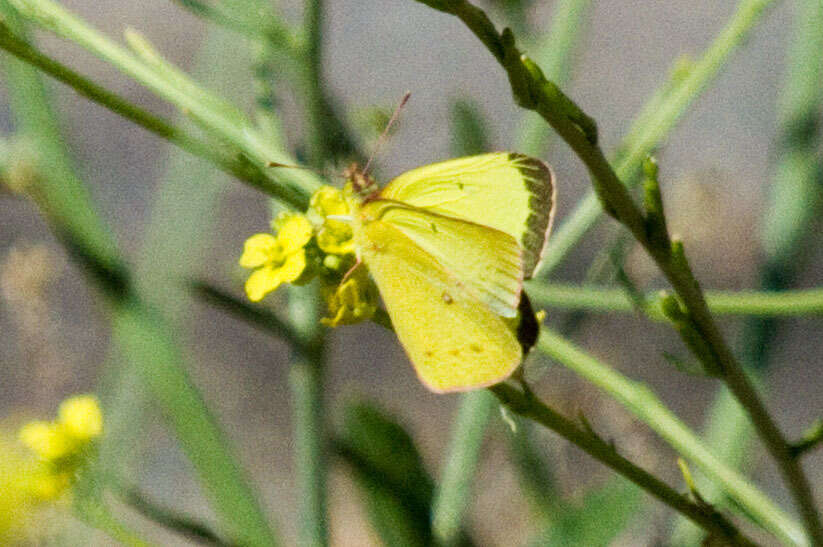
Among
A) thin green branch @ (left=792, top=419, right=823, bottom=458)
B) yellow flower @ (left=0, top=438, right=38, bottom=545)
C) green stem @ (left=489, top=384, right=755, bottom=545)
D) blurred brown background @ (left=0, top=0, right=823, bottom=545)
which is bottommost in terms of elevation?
thin green branch @ (left=792, top=419, right=823, bottom=458)

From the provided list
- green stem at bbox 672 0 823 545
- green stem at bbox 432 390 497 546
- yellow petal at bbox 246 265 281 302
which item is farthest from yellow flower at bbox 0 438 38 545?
green stem at bbox 672 0 823 545

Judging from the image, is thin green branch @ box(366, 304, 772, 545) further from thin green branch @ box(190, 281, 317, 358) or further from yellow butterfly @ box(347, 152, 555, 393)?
thin green branch @ box(190, 281, 317, 358)

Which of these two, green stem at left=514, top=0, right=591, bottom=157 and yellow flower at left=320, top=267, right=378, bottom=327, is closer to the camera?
yellow flower at left=320, top=267, right=378, bottom=327

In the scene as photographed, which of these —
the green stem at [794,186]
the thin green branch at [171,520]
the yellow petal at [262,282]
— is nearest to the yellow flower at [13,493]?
the yellow petal at [262,282]

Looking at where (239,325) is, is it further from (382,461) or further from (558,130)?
(558,130)

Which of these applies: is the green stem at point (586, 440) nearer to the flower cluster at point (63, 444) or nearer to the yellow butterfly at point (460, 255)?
the yellow butterfly at point (460, 255)

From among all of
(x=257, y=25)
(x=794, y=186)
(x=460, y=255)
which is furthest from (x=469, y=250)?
(x=794, y=186)

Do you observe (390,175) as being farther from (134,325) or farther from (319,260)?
(319,260)

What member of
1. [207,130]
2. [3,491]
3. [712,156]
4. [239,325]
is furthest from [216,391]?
[3,491]

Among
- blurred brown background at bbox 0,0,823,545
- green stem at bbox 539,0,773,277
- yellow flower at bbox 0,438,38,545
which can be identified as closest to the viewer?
yellow flower at bbox 0,438,38,545
